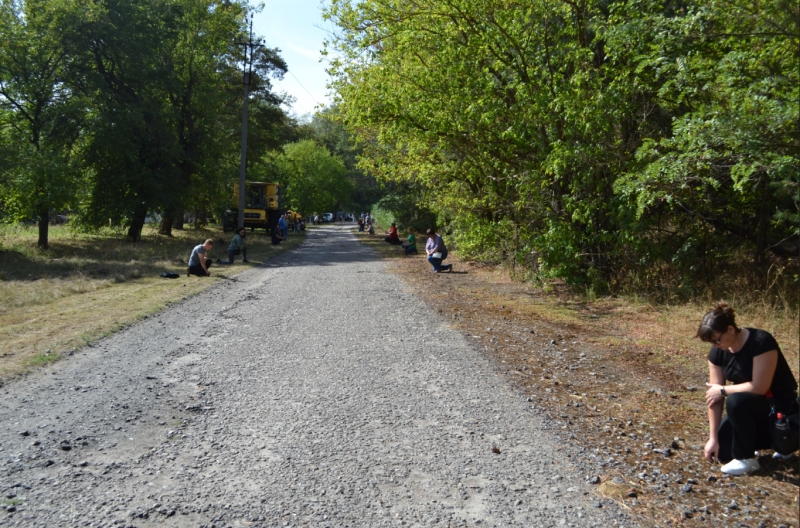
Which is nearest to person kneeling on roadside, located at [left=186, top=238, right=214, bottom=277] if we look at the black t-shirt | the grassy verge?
the grassy verge

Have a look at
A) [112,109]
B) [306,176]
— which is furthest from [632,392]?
[306,176]

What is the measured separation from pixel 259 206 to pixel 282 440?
139ft

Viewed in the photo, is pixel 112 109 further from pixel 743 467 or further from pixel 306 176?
pixel 306 176

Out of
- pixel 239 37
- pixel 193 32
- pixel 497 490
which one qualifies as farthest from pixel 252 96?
pixel 497 490

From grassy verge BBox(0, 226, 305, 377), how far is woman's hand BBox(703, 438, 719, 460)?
6911 millimetres

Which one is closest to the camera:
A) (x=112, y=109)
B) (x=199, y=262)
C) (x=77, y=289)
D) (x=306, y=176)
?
(x=77, y=289)

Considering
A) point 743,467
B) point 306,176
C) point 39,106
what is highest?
point 306,176

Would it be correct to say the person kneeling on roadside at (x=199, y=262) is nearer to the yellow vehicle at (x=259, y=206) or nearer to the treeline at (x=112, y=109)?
the treeline at (x=112, y=109)

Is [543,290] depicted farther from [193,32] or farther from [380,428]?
[193,32]

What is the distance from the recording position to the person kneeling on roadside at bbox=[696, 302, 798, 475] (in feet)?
15.2

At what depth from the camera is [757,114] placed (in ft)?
25.7

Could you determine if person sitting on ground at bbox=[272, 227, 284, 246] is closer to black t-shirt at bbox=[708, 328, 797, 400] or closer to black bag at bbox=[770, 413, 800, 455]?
black t-shirt at bbox=[708, 328, 797, 400]

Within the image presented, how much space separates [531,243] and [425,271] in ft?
23.2

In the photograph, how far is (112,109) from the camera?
2898 cm
